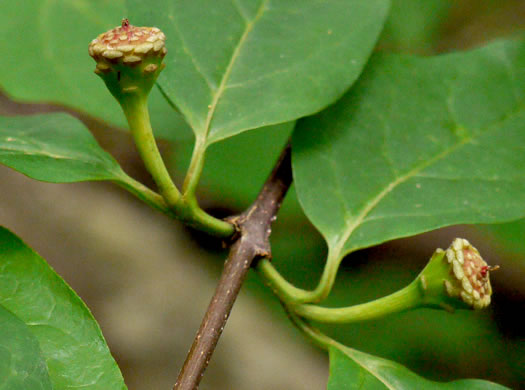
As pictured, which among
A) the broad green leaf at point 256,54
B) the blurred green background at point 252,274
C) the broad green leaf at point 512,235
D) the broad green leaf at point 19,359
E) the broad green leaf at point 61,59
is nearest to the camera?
the broad green leaf at point 19,359

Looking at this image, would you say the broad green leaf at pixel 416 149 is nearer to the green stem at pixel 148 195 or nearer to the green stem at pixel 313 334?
the green stem at pixel 313 334

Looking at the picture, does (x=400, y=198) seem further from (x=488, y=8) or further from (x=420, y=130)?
(x=488, y=8)

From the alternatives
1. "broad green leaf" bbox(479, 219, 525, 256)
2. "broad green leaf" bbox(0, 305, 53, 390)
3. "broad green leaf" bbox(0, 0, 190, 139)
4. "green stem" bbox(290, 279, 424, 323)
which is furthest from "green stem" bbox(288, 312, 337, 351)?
"broad green leaf" bbox(479, 219, 525, 256)

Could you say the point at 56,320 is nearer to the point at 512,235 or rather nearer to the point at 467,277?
the point at 467,277

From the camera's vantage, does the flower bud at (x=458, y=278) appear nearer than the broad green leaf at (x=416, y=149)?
Yes

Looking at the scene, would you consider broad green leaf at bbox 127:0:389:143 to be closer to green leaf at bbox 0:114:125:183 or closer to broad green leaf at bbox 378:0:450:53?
green leaf at bbox 0:114:125:183

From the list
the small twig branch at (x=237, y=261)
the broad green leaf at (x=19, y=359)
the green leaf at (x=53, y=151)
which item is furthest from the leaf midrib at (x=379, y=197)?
the broad green leaf at (x=19, y=359)

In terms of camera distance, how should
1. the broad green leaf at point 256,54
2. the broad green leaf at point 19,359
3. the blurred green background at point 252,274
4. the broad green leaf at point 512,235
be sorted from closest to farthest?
the broad green leaf at point 19,359 < the broad green leaf at point 256,54 < the broad green leaf at point 512,235 < the blurred green background at point 252,274
